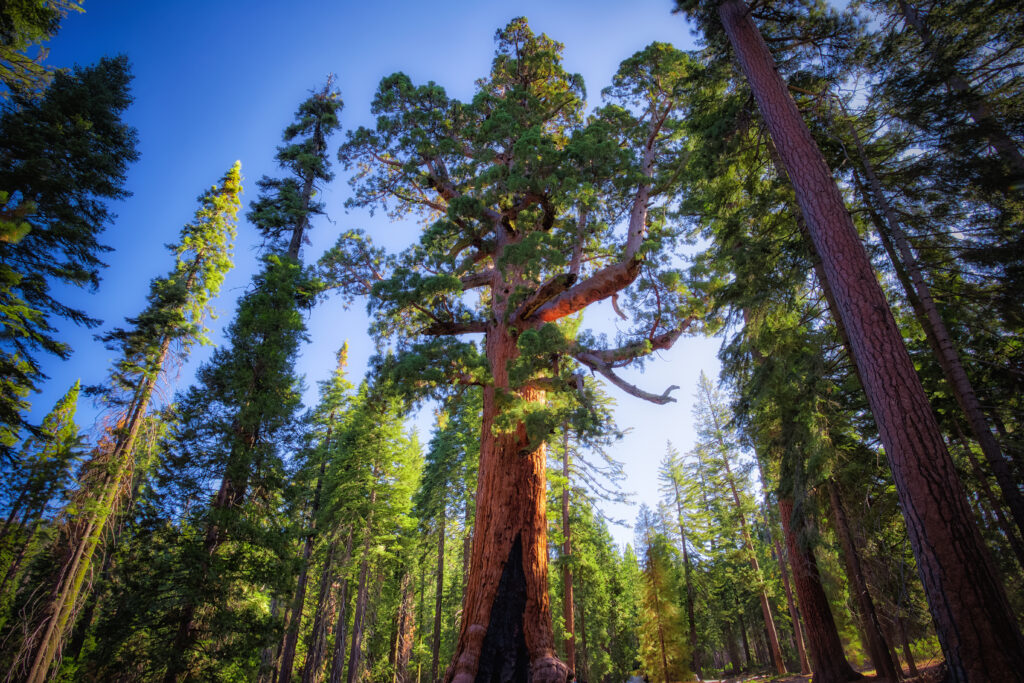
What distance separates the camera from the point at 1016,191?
22.7 ft

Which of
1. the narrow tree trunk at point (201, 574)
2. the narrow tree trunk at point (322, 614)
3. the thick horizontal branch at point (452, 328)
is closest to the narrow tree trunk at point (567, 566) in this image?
the thick horizontal branch at point (452, 328)

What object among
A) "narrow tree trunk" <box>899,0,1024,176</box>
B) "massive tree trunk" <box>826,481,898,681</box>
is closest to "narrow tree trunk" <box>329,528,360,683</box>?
"massive tree trunk" <box>826,481,898,681</box>

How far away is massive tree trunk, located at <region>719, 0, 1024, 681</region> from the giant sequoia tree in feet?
7.74

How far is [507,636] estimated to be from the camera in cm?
531

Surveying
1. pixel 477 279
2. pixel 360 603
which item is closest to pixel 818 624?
pixel 477 279

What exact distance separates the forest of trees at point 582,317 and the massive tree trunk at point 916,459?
3 centimetres

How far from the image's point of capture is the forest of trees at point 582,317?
5754 mm

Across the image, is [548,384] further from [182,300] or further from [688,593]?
[688,593]

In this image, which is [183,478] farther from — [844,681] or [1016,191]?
[1016,191]

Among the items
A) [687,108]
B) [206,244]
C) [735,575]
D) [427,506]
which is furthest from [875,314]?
[735,575]

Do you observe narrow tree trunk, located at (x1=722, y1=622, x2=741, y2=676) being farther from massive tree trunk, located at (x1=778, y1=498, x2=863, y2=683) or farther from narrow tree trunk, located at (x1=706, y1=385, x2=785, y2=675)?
massive tree trunk, located at (x1=778, y1=498, x2=863, y2=683)

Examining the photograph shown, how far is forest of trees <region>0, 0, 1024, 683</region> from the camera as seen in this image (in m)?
5.75

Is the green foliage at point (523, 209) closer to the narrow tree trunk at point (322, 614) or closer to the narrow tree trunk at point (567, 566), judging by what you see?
the narrow tree trunk at point (567, 566)

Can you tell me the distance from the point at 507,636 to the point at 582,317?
6899 mm
